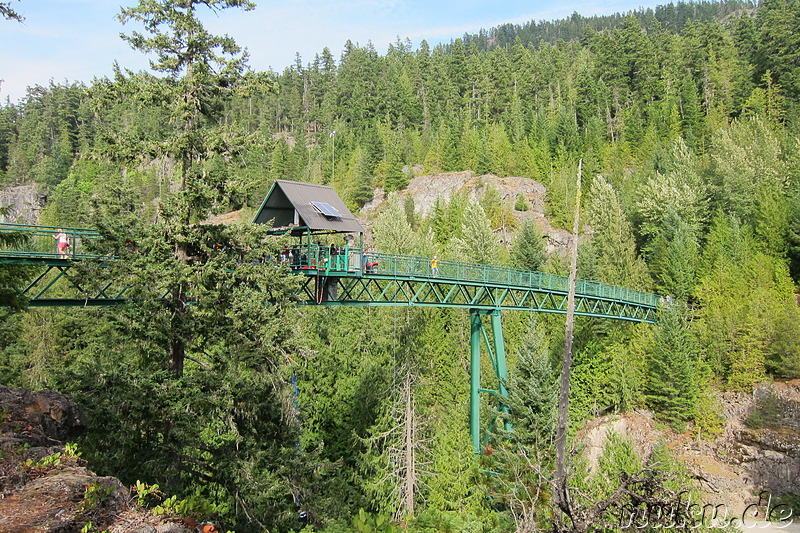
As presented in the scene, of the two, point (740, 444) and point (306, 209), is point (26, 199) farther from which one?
point (740, 444)

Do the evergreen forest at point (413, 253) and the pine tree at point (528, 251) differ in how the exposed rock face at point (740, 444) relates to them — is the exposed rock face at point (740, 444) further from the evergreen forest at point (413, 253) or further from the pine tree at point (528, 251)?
the pine tree at point (528, 251)

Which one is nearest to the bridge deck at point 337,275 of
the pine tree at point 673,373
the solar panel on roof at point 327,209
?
the solar panel on roof at point 327,209

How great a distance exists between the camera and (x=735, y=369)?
3591 centimetres

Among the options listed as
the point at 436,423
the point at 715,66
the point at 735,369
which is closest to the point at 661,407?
the point at 735,369

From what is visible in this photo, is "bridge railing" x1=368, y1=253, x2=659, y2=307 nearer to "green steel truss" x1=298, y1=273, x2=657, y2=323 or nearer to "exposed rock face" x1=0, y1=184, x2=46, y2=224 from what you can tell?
"green steel truss" x1=298, y1=273, x2=657, y2=323

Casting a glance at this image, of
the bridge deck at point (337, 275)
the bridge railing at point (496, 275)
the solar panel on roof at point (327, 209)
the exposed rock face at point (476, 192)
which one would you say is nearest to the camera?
the bridge deck at point (337, 275)

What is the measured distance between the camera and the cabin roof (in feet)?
61.9

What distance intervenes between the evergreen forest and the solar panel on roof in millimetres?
4707

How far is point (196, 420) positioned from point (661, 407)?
105 feet

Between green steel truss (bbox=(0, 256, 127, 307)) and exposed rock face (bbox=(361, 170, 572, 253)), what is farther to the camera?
exposed rock face (bbox=(361, 170, 572, 253))

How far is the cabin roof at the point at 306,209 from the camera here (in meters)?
Answer: 18.9

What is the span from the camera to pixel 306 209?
19.1 metres

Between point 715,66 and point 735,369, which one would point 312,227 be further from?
point 715,66

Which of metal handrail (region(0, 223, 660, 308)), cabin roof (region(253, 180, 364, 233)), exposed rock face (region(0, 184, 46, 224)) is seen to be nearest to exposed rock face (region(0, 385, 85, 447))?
metal handrail (region(0, 223, 660, 308))
